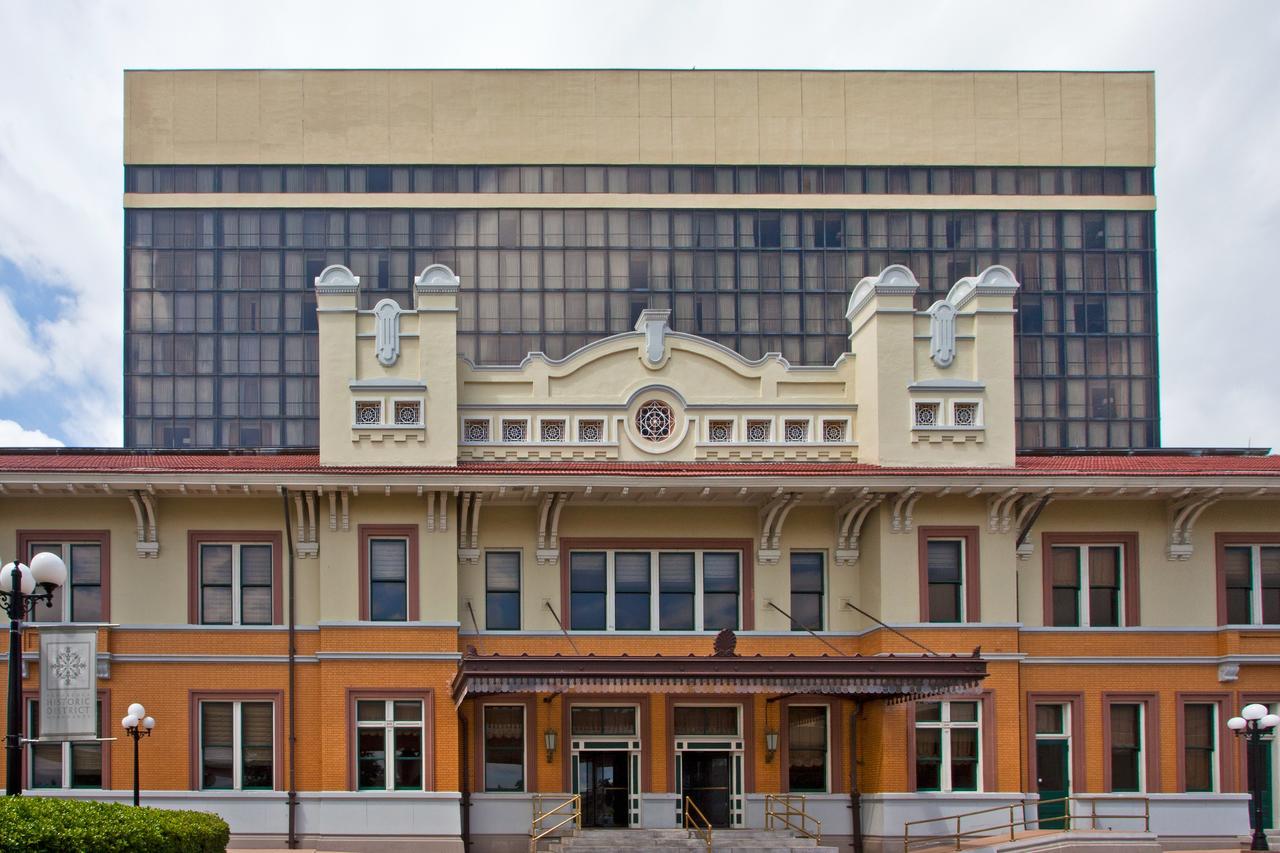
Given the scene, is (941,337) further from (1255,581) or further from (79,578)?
(79,578)

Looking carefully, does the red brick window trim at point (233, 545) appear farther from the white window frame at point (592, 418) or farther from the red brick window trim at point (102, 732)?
the white window frame at point (592, 418)

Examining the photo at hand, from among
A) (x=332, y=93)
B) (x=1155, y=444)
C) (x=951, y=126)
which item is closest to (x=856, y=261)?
(x=951, y=126)

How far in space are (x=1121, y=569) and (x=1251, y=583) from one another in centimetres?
306

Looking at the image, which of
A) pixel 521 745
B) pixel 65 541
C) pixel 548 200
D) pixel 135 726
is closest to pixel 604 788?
pixel 521 745

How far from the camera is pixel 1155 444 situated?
307 ft

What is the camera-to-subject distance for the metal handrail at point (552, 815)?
34031mm

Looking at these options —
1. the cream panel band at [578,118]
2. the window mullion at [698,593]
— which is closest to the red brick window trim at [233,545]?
the window mullion at [698,593]

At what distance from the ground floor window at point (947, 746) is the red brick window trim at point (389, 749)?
10.5m

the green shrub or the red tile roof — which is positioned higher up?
the red tile roof

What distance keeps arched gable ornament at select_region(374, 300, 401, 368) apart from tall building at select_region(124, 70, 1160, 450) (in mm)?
53337

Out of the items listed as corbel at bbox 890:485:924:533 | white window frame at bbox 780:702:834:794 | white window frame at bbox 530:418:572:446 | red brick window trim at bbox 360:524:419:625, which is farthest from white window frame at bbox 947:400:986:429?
red brick window trim at bbox 360:524:419:625

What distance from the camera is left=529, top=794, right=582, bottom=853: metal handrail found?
34031mm

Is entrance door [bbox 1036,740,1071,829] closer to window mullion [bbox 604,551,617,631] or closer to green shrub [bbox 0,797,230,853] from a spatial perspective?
window mullion [bbox 604,551,617,631]

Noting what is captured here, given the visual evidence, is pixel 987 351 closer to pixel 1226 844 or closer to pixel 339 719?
pixel 1226 844
